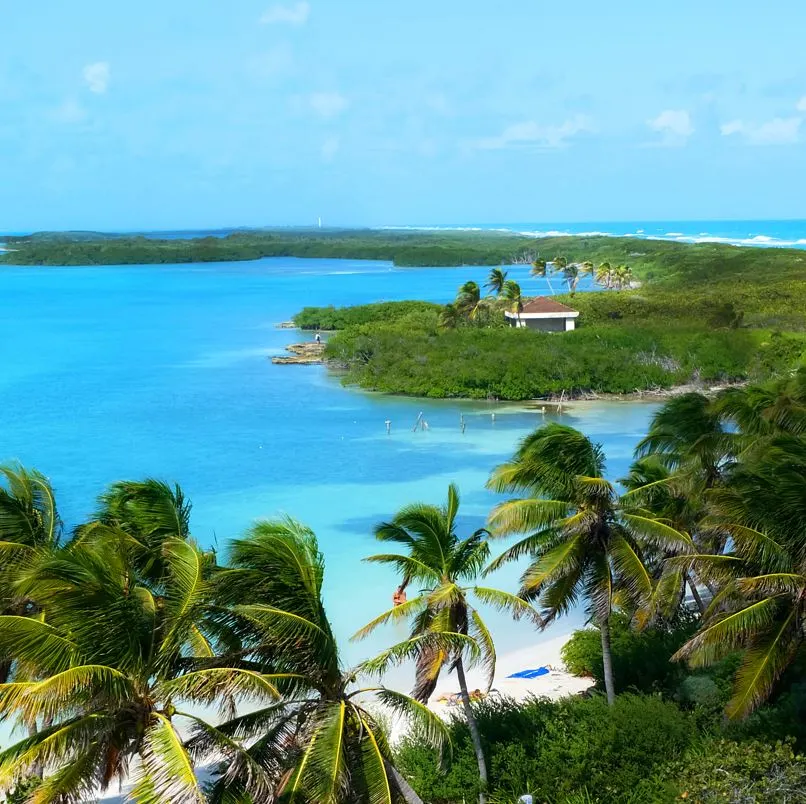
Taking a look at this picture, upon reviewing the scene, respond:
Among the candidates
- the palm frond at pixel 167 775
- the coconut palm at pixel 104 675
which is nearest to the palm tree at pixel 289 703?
the coconut palm at pixel 104 675

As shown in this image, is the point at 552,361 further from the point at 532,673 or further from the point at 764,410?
the point at 532,673

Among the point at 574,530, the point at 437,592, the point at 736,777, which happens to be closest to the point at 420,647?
the point at 437,592

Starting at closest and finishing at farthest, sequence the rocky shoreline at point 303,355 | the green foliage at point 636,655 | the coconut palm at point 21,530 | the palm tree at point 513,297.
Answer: the coconut palm at point 21,530
the green foliage at point 636,655
the palm tree at point 513,297
the rocky shoreline at point 303,355

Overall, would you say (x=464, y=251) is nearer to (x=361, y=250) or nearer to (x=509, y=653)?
(x=361, y=250)

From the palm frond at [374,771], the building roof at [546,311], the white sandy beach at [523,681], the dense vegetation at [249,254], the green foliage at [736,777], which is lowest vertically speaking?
the white sandy beach at [523,681]

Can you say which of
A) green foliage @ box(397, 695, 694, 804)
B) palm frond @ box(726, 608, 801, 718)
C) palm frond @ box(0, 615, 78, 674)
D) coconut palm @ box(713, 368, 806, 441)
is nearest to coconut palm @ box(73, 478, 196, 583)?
palm frond @ box(0, 615, 78, 674)

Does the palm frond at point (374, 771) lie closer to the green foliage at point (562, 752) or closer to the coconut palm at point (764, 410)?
the green foliage at point (562, 752)

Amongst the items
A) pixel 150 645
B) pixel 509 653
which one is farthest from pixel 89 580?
pixel 509 653
